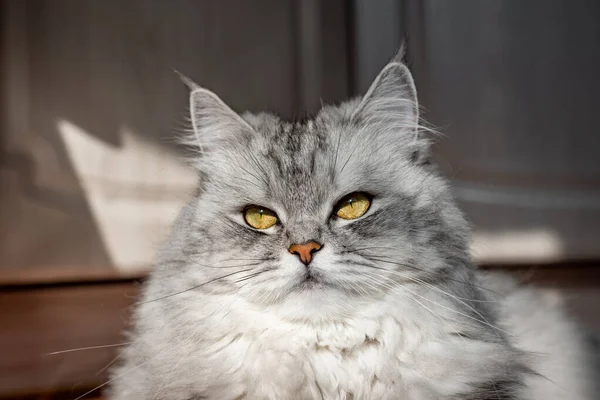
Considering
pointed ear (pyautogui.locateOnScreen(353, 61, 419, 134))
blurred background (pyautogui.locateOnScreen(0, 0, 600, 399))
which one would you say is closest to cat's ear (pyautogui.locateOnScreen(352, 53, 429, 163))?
pointed ear (pyautogui.locateOnScreen(353, 61, 419, 134))

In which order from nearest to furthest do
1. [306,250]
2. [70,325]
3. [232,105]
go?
[306,250]
[70,325]
[232,105]

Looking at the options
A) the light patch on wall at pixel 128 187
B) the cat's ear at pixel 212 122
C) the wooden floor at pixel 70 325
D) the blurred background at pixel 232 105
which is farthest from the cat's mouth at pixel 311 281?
the light patch on wall at pixel 128 187

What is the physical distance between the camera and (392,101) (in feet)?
4.29

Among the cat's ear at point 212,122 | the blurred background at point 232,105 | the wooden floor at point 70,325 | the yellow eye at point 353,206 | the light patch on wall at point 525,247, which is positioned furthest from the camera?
the light patch on wall at point 525,247

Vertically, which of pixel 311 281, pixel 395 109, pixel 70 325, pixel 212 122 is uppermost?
pixel 395 109

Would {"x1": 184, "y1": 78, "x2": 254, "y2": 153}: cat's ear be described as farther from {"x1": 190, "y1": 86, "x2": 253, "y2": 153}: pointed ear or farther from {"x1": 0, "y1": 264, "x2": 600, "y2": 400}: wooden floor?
{"x1": 0, "y1": 264, "x2": 600, "y2": 400}: wooden floor

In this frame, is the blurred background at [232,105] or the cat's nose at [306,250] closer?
the cat's nose at [306,250]

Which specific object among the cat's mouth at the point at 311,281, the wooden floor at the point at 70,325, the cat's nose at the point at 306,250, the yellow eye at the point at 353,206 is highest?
the yellow eye at the point at 353,206

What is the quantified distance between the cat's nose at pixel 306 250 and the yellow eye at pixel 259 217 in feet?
0.41

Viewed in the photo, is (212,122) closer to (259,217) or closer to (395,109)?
(259,217)

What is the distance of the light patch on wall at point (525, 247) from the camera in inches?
107

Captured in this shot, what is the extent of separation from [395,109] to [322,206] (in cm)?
31

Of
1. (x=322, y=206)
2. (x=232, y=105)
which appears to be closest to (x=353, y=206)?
(x=322, y=206)

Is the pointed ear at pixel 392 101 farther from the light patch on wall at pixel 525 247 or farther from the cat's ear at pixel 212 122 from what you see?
the light patch on wall at pixel 525 247
